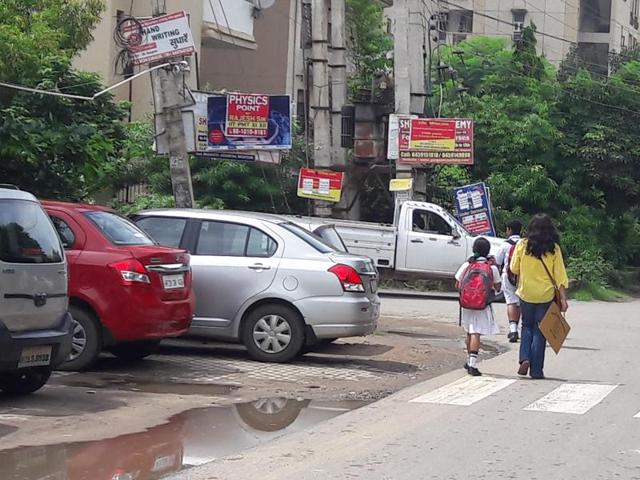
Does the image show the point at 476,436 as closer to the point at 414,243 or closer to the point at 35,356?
the point at 35,356

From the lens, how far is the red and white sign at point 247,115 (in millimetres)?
23922

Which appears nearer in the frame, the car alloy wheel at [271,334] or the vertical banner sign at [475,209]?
the car alloy wheel at [271,334]

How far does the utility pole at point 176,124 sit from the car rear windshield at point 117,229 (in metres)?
4.74

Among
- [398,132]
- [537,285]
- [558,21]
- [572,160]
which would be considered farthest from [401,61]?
[558,21]

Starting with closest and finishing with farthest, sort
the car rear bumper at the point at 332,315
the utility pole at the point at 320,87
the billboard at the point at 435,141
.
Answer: the car rear bumper at the point at 332,315
the utility pole at the point at 320,87
the billboard at the point at 435,141

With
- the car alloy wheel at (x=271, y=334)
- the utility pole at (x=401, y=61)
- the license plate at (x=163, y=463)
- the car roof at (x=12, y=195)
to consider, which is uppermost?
the utility pole at (x=401, y=61)

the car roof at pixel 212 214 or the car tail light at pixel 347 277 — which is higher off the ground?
the car roof at pixel 212 214

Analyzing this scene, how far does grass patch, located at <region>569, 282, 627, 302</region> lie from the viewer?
28.7 metres

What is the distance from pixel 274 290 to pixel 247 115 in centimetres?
1205

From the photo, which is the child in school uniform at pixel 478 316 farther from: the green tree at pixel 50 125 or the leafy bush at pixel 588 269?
the leafy bush at pixel 588 269

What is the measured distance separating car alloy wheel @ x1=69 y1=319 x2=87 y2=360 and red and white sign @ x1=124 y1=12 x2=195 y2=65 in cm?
627

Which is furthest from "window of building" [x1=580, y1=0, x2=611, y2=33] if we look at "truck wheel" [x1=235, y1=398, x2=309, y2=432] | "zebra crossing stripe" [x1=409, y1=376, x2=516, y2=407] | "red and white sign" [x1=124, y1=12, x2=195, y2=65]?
"truck wheel" [x1=235, y1=398, x2=309, y2=432]

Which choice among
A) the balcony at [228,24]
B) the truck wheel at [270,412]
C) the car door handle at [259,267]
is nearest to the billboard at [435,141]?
the balcony at [228,24]

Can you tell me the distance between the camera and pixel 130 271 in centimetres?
1112
